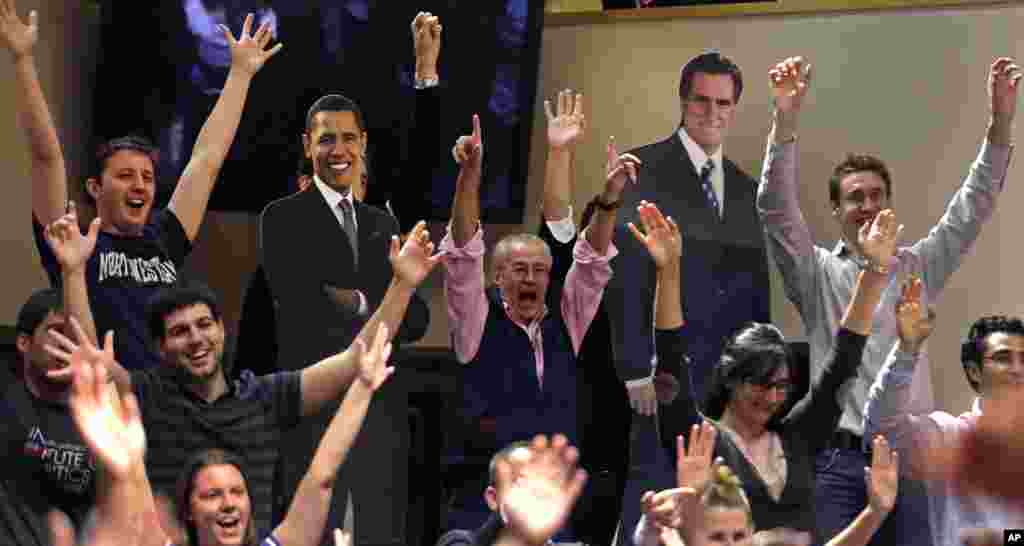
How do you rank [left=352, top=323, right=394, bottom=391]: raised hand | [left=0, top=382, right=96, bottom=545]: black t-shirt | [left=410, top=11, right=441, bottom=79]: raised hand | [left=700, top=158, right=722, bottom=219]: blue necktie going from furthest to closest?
[left=700, top=158, right=722, bottom=219]: blue necktie, [left=410, top=11, right=441, bottom=79]: raised hand, [left=0, top=382, right=96, bottom=545]: black t-shirt, [left=352, top=323, right=394, bottom=391]: raised hand

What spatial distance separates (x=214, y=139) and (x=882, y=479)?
1.80 meters

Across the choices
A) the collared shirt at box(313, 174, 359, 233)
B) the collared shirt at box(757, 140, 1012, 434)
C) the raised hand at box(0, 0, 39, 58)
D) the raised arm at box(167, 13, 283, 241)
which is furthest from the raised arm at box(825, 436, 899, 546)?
the raised hand at box(0, 0, 39, 58)

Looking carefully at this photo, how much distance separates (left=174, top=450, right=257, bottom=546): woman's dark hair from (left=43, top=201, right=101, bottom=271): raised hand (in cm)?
55

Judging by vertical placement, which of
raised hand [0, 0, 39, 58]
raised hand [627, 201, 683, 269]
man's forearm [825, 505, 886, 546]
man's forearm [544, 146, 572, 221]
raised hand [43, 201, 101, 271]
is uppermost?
raised hand [0, 0, 39, 58]

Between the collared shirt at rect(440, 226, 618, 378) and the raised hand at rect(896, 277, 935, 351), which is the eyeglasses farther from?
the collared shirt at rect(440, 226, 618, 378)

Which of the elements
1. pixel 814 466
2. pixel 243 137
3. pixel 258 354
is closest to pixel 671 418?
pixel 814 466

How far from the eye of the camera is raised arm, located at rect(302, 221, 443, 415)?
3.96 meters

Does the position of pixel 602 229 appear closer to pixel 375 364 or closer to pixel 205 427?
pixel 375 364

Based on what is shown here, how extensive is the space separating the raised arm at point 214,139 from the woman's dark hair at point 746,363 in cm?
131

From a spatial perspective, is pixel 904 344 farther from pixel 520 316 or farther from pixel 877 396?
pixel 520 316

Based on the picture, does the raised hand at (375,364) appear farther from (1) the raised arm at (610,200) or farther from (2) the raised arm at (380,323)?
(1) the raised arm at (610,200)

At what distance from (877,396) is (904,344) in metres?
0.15

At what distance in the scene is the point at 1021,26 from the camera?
5238mm

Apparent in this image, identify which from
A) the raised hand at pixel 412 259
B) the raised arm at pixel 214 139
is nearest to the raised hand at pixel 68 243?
the raised arm at pixel 214 139
